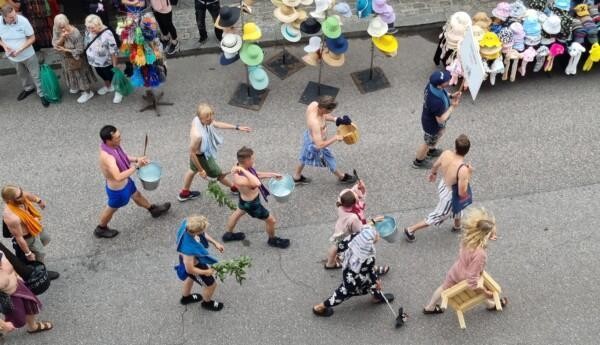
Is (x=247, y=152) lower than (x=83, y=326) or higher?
higher

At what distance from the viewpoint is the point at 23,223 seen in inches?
253

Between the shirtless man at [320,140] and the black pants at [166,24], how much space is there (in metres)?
3.54

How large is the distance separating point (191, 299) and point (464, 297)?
2.87 metres

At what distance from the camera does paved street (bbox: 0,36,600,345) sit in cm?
664

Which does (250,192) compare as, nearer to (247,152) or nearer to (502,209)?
(247,152)

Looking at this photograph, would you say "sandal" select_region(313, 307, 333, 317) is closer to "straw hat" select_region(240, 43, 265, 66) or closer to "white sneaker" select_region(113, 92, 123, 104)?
"straw hat" select_region(240, 43, 265, 66)

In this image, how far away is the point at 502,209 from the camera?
7.78 m

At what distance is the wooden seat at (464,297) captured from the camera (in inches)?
241

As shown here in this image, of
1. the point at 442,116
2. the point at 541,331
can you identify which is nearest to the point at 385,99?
the point at 442,116

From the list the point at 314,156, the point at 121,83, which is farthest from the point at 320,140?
the point at 121,83

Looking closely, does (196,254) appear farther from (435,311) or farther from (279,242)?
(435,311)

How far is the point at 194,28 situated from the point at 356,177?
14.4 ft

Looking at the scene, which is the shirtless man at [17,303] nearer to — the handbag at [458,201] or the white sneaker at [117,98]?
the white sneaker at [117,98]

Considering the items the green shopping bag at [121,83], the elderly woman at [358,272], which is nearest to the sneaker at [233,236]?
the elderly woman at [358,272]
